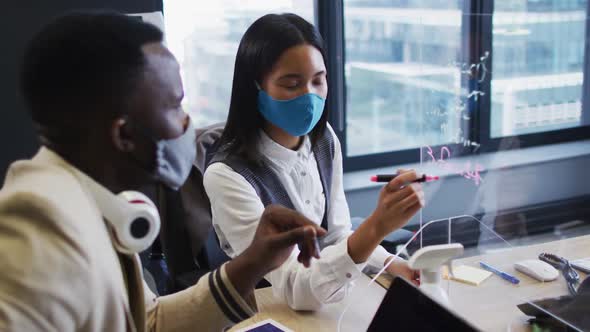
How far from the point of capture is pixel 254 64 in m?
1.61

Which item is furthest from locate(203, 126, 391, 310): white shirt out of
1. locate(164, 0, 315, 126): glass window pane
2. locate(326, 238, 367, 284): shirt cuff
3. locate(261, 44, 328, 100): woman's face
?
locate(164, 0, 315, 126): glass window pane

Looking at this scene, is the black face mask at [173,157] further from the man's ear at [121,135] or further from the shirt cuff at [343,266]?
the shirt cuff at [343,266]

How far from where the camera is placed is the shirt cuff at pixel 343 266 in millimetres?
1344

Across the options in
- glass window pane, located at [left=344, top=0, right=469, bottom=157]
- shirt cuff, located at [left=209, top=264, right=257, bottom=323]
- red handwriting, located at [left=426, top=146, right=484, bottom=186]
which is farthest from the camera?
glass window pane, located at [left=344, top=0, right=469, bottom=157]

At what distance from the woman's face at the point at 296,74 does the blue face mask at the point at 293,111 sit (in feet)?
0.05

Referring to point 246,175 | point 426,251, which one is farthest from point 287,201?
point 426,251

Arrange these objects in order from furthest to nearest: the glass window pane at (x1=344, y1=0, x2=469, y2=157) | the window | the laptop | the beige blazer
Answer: the glass window pane at (x1=344, y1=0, x2=469, y2=157), the window, the laptop, the beige blazer

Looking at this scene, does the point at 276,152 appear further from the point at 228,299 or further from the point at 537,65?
the point at 537,65

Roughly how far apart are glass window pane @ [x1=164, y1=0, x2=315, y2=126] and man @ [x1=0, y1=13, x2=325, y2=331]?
87.4 inches

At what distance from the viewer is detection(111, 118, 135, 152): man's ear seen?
2.54 ft

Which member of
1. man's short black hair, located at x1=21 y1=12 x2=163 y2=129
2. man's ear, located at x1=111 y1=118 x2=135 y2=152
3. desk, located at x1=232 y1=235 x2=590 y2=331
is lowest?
desk, located at x1=232 y1=235 x2=590 y2=331

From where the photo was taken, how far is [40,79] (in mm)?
743

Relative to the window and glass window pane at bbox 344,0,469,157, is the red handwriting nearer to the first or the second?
the window

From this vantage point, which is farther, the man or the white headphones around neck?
the white headphones around neck
